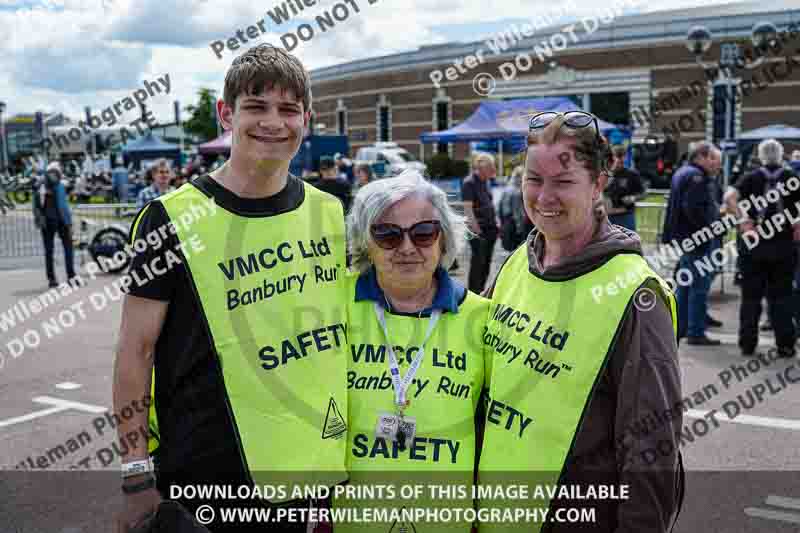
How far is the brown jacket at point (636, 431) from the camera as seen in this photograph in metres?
1.88

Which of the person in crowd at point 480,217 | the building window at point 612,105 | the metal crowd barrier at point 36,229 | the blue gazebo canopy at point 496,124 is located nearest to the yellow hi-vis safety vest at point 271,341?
the person in crowd at point 480,217

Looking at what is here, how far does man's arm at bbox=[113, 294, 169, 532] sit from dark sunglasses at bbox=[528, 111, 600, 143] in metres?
1.11

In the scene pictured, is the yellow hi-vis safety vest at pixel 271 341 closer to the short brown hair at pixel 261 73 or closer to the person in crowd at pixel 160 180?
the short brown hair at pixel 261 73

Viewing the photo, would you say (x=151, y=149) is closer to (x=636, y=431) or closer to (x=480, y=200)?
(x=480, y=200)

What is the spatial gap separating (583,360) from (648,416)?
21 centimetres

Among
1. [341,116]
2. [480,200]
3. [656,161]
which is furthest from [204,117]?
[480,200]

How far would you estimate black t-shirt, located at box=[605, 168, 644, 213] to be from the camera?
8.62 meters

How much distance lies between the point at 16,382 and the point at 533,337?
588cm

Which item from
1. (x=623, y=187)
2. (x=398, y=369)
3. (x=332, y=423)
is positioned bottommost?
(x=332, y=423)

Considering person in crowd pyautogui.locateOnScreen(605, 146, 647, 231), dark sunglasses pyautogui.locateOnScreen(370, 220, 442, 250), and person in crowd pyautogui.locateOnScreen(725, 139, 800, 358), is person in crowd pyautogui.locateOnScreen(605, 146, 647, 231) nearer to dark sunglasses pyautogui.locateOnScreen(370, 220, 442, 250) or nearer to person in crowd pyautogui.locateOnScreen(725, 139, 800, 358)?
person in crowd pyautogui.locateOnScreen(725, 139, 800, 358)

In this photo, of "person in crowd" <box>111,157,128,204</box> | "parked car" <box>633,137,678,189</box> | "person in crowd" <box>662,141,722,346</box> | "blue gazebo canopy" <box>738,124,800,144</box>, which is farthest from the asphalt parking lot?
"person in crowd" <box>111,157,128,204</box>

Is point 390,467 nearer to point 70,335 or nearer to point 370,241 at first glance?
point 370,241

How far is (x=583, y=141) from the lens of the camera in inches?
79.5

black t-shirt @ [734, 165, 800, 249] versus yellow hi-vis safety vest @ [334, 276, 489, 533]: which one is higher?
Result: black t-shirt @ [734, 165, 800, 249]
